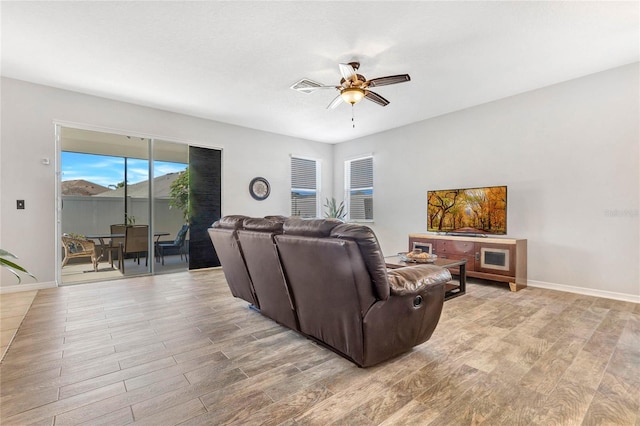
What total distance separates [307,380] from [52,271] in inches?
178

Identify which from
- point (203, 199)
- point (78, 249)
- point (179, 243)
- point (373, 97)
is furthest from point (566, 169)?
point (78, 249)

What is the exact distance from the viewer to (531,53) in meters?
3.28

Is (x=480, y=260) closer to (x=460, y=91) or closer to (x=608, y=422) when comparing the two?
(x=460, y=91)

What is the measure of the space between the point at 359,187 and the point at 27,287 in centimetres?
612

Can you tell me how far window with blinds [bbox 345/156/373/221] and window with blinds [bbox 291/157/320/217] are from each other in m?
0.81

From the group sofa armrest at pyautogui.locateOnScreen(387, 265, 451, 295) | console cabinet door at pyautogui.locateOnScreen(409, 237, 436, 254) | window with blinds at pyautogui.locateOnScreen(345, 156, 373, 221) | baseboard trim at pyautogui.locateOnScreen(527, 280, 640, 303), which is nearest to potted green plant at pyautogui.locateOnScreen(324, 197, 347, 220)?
window with blinds at pyautogui.locateOnScreen(345, 156, 373, 221)

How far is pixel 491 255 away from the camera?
4156mm

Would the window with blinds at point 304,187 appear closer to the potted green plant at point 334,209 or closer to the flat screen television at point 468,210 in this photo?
the potted green plant at point 334,209

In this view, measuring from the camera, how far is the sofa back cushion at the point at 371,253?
1.73m

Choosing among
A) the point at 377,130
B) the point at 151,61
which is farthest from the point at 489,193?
the point at 151,61

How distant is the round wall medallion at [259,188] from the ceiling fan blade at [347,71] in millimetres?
3559

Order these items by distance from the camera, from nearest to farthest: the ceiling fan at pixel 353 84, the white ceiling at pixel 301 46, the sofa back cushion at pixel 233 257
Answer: the white ceiling at pixel 301 46 → the sofa back cushion at pixel 233 257 → the ceiling fan at pixel 353 84

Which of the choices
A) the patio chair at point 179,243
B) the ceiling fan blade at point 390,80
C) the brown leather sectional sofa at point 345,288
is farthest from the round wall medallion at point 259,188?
A: the brown leather sectional sofa at point 345,288

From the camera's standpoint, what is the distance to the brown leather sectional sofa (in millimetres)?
1776
